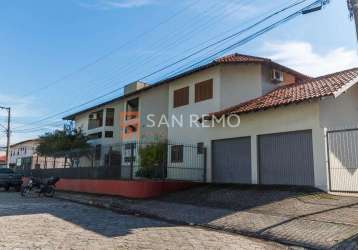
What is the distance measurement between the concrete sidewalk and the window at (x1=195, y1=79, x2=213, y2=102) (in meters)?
5.57

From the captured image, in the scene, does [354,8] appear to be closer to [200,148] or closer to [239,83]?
[239,83]

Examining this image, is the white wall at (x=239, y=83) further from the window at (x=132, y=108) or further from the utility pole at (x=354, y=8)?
the utility pole at (x=354, y=8)

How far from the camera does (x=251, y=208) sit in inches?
450

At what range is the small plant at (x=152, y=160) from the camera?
17.3 meters

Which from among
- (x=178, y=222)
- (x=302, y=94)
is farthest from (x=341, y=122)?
(x=178, y=222)

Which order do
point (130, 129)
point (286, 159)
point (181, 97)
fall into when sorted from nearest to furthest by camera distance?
point (286, 159) < point (181, 97) < point (130, 129)

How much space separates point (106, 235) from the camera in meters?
7.96

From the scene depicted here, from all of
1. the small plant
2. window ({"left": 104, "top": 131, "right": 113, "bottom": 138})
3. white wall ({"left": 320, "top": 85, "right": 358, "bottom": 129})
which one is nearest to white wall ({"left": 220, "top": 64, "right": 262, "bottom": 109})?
the small plant

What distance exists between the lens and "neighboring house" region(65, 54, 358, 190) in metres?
13.4

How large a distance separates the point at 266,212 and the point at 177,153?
33.1 ft

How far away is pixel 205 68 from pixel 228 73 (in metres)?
1.25

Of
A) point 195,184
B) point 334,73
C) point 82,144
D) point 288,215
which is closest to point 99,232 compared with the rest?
point 288,215

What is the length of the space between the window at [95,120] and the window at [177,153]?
39.6ft

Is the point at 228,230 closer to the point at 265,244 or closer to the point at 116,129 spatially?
the point at 265,244
